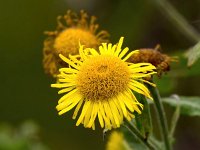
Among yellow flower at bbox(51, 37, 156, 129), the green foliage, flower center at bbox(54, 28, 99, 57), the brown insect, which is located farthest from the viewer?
the green foliage

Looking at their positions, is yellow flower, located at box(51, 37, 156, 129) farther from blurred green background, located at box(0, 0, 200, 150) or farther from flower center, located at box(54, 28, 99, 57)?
blurred green background, located at box(0, 0, 200, 150)

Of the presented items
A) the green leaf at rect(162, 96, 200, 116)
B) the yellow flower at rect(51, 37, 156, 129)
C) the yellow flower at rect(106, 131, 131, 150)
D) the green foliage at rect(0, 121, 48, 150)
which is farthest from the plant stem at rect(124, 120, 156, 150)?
the green foliage at rect(0, 121, 48, 150)

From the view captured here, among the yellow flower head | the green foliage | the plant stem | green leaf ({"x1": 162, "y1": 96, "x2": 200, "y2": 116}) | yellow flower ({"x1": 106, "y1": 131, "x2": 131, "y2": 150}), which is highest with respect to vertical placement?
the yellow flower head

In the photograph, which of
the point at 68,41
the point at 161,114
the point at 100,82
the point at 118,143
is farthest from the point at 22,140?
the point at 100,82

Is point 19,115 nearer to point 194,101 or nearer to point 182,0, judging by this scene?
point 182,0

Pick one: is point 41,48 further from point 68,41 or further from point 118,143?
point 68,41

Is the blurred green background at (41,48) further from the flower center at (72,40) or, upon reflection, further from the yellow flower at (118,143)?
the flower center at (72,40)
